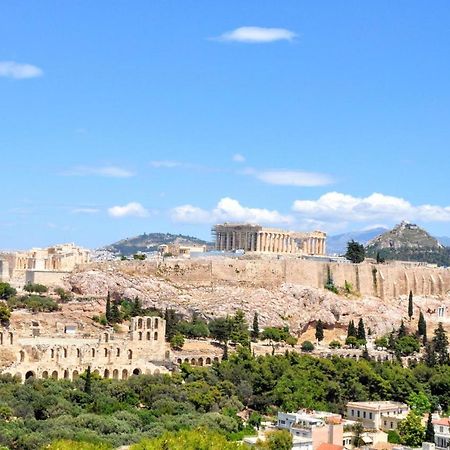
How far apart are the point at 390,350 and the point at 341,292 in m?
13.3

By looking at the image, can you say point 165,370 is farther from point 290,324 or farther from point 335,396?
point 290,324

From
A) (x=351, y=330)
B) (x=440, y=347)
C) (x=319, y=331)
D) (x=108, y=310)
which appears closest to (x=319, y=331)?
(x=319, y=331)

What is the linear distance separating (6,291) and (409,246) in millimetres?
115748

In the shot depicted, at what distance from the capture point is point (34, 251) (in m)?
75.8

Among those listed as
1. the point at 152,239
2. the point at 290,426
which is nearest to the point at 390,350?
the point at 290,426

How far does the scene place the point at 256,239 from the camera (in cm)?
8612

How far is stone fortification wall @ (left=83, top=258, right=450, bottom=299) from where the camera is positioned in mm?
69688

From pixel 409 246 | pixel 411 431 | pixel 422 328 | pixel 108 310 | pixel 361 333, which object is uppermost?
pixel 409 246

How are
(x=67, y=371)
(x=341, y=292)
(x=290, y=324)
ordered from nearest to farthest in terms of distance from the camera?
(x=67, y=371) < (x=290, y=324) < (x=341, y=292)

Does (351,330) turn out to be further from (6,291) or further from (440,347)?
(6,291)

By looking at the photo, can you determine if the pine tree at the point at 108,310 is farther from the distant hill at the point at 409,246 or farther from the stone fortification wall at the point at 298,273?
the distant hill at the point at 409,246

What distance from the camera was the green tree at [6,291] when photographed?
5862 centimetres

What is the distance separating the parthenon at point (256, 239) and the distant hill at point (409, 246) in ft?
189

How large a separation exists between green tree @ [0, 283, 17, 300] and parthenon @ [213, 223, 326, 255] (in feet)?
96.4
